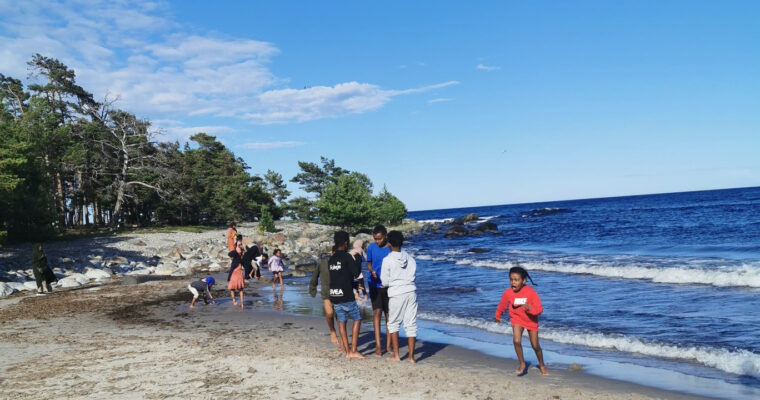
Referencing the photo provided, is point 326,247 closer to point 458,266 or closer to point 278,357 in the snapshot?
point 458,266

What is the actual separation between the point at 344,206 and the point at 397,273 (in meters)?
40.7

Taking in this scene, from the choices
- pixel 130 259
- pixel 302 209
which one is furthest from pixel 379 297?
pixel 302 209

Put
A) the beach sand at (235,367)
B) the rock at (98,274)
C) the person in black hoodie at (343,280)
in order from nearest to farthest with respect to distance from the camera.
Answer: the beach sand at (235,367) → the person in black hoodie at (343,280) → the rock at (98,274)

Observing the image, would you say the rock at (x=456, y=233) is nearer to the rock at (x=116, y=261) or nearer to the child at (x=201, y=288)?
the rock at (x=116, y=261)

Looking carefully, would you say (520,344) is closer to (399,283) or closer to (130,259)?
(399,283)

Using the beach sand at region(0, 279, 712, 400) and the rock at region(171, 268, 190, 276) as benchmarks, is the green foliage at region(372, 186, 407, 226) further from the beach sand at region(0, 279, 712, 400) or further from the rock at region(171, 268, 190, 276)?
the beach sand at region(0, 279, 712, 400)

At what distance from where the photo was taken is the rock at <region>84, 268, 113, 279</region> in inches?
829

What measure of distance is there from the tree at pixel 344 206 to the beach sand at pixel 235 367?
118 ft

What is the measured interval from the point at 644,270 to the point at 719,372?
12.9 meters

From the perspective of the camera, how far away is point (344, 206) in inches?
1875

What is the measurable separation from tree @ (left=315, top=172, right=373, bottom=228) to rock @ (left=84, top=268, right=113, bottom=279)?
26514mm

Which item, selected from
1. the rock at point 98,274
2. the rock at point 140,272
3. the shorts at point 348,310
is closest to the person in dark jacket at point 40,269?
the rock at point 98,274

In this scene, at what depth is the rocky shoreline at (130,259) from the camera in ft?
65.6

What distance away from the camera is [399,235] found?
23.7 feet
